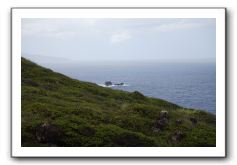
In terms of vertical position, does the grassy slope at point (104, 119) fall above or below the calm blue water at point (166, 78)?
below

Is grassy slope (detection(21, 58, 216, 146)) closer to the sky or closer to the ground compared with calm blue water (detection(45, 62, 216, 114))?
closer to the ground

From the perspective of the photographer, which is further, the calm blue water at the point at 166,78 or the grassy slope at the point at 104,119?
the calm blue water at the point at 166,78

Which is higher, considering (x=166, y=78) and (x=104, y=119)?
(x=166, y=78)

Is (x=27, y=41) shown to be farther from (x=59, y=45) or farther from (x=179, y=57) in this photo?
(x=179, y=57)

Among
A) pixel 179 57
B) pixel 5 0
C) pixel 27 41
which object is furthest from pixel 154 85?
pixel 5 0
